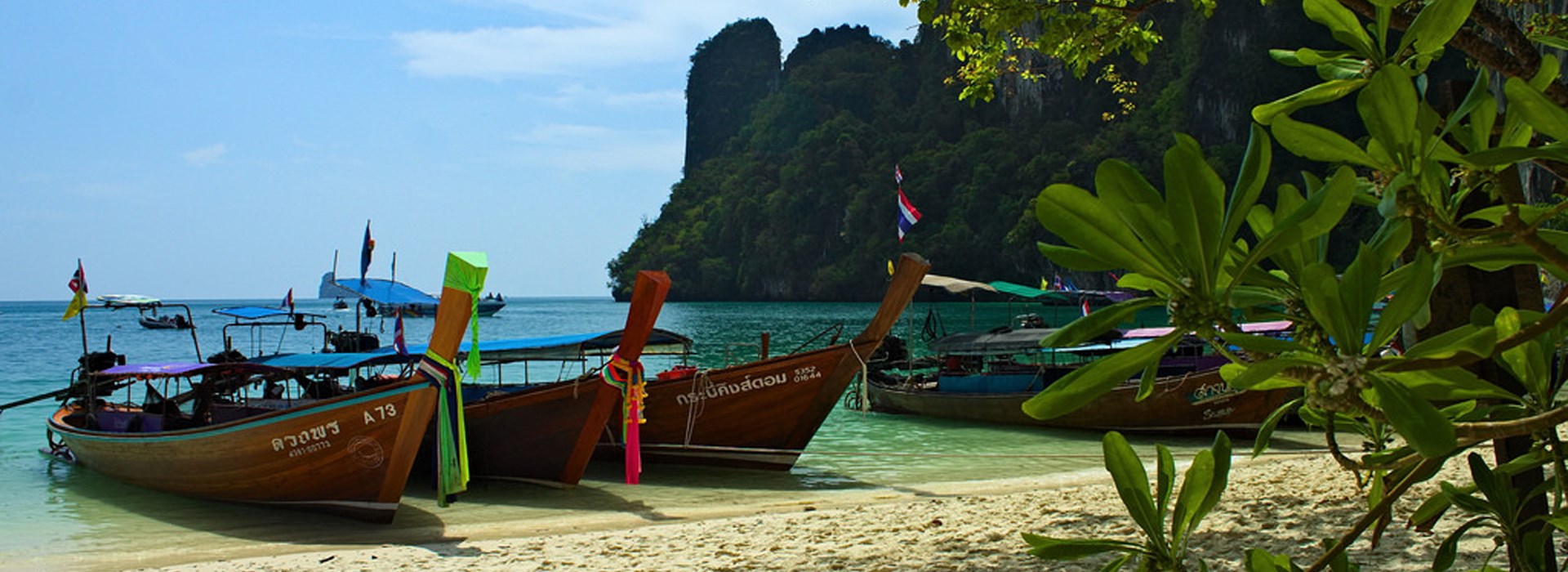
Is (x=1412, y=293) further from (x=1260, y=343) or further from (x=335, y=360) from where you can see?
(x=335, y=360)

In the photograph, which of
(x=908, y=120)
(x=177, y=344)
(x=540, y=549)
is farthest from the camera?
(x=908, y=120)

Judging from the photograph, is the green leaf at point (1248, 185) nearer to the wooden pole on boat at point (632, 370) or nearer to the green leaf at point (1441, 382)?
the green leaf at point (1441, 382)

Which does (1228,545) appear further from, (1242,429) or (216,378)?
(216,378)

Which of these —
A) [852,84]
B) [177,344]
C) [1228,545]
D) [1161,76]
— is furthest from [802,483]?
[852,84]

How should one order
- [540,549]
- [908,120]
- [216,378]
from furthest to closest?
[908,120]
[216,378]
[540,549]

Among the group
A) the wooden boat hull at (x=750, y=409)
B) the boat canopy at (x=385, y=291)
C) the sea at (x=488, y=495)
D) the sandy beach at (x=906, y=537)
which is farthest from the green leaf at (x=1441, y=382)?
the boat canopy at (x=385, y=291)

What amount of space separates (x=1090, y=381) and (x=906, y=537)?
4.68m

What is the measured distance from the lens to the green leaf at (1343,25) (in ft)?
3.26

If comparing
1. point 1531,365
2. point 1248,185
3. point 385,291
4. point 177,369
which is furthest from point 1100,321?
point 385,291

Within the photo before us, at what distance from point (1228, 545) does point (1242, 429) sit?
754cm

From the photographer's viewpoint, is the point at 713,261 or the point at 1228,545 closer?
the point at 1228,545

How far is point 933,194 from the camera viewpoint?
231ft

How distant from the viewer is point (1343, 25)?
103 cm

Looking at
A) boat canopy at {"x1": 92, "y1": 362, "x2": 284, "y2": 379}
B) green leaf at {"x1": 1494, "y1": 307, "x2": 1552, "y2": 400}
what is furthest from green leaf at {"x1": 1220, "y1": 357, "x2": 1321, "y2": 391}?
boat canopy at {"x1": 92, "y1": 362, "x2": 284, "y2": 379}
